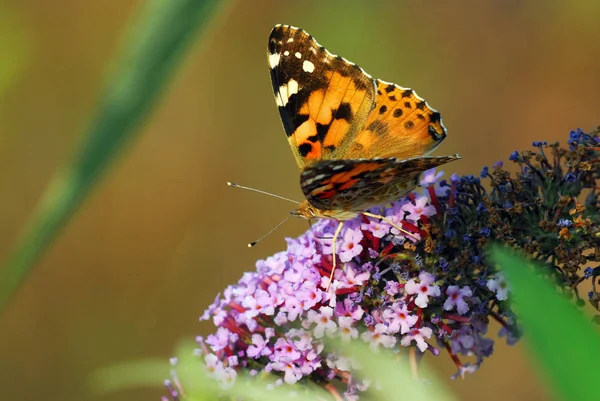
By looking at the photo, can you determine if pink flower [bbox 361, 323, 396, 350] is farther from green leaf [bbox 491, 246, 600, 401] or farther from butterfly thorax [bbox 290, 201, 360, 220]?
green leaf [bbox 491, 246, 600, 401]

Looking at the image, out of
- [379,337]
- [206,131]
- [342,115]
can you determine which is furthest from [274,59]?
[206,131]

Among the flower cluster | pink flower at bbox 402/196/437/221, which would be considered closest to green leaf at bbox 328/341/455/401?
the flower cluster

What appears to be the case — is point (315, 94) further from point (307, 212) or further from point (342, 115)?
point (307, 212)

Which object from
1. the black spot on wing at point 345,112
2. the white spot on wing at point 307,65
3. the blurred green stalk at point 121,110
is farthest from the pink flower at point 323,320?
the blurred green stalk at point 121,110

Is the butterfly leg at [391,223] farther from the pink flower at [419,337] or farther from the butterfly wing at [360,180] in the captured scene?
the pink flower at [419,337]

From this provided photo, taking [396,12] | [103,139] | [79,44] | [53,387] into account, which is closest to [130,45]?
[103,139]

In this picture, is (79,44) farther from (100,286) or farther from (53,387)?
(53,387)
